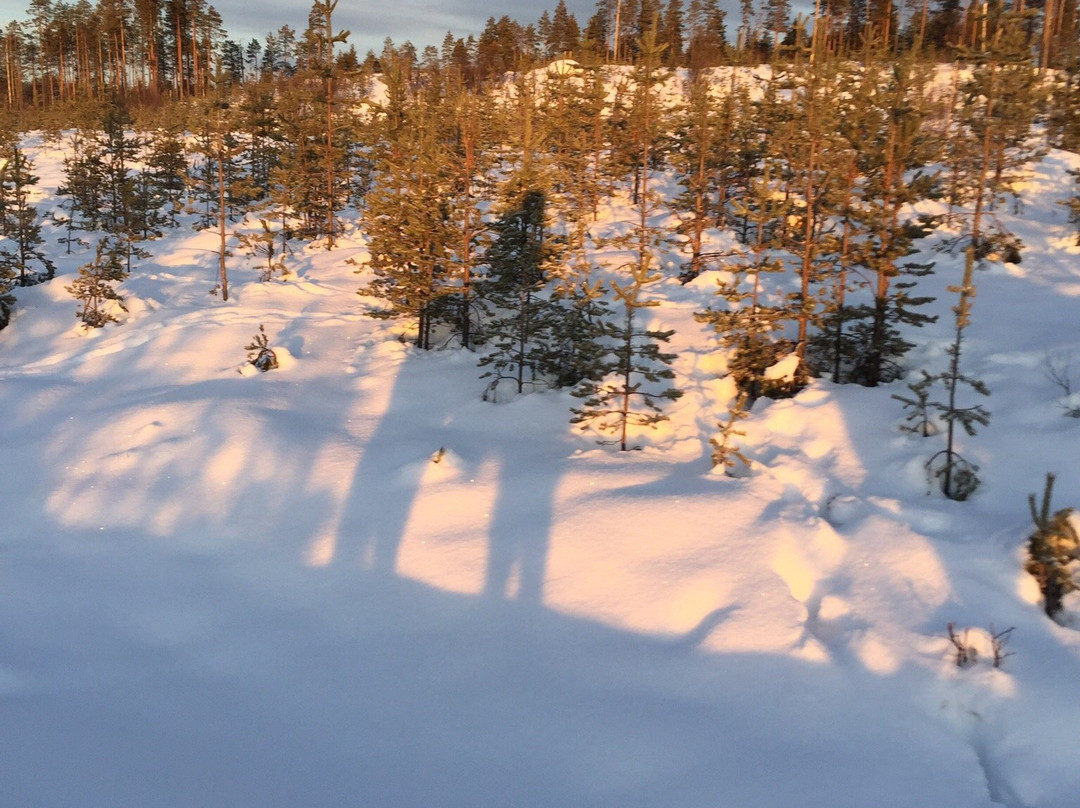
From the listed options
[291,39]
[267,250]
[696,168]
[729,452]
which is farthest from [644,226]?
[291,39]

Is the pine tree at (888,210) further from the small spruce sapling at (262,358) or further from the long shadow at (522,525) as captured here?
the small spruce sapling at (262,358)

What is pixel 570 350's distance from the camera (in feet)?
46.3

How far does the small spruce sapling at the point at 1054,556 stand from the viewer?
6.39 metres

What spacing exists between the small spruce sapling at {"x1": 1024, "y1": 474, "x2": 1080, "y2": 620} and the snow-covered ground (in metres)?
0.17

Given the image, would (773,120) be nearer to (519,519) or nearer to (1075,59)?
(1075,59)

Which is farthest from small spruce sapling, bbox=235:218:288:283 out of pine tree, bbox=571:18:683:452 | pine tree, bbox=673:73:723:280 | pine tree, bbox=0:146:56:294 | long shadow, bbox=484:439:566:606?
long shadow, bbox=484:439:566:606

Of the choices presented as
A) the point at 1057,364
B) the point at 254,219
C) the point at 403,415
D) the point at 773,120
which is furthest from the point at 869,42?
the point at 254,219

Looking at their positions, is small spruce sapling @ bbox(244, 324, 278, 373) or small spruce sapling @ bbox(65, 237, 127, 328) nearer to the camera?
small spruce sapling @ bbox(244, 324, 278, 373)

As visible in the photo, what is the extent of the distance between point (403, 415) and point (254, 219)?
77.1 ft

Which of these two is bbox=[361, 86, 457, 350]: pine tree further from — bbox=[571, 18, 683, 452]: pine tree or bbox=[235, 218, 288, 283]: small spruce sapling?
bbox=[235, 218, 288, 283]: small spruce sapling

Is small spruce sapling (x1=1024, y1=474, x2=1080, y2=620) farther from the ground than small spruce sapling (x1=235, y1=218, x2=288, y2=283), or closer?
closer

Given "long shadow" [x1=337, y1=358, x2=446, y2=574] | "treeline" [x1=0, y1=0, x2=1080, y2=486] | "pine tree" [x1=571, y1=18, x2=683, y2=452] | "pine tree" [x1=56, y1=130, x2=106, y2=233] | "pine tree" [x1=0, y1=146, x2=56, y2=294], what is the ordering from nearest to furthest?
"long shadow" [x1=337, y1=358, x2=446, y2=574] < "pine tree" [x1=571, y1=18, x2=683, y2=452] < "treeline" [x1=0, y1=0, x2=1080, y2=486] < "pine tree" [x1=0, y1=146, x2=56, y2=294] < "pine tree" [x1=56, y1=130, x2=106, y2=233]

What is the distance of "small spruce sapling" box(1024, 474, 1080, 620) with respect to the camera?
6.39 meters

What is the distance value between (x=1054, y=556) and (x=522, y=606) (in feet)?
18.1
